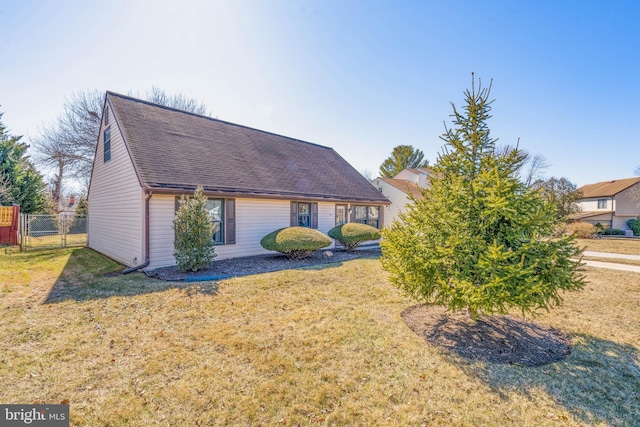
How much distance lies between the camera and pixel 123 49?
9.30m

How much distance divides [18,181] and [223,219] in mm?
16348

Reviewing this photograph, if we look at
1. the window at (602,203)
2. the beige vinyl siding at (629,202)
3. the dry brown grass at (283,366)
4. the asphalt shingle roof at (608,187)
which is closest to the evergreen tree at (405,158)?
the asphalt shingle roof at (608,187)

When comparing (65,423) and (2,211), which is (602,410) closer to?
(65,423)

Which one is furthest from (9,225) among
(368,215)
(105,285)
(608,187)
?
(608,187)

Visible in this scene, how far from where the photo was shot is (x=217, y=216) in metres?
9.45

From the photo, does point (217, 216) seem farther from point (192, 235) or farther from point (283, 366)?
point (283, 366)

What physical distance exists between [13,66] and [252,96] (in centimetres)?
866

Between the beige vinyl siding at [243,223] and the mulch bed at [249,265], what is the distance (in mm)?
325

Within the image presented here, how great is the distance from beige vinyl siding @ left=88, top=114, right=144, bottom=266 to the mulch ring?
7.88 m

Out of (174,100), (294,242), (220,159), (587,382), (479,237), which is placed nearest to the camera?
(587,382)

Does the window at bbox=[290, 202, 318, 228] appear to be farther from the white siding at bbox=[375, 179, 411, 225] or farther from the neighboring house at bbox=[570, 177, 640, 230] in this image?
the neighboring house at bbox=[570, 177, 640, 230]

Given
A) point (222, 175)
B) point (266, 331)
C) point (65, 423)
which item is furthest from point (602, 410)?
point (222, 175)

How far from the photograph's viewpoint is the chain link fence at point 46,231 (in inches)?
487

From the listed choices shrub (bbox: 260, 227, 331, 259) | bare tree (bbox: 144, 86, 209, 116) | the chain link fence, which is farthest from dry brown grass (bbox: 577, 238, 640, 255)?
bare tree (bbox: 144, 86, 209, 116)
